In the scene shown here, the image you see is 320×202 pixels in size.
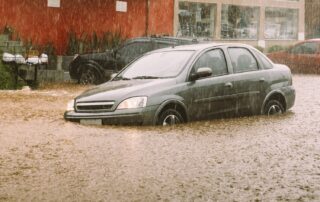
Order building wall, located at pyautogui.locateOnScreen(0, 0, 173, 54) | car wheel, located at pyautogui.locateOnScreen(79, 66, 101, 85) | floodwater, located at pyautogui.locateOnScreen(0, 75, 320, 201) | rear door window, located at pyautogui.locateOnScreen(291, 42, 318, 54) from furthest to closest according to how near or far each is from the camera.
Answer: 1. rear door window, located at pyautogui.locateOnScreen(291, 42, 318, 54)
2. building wall, located at pyautogui.locateOnScreen(0, 0, 173, 54)
3. car wheel, located at pyautogui.locateOnScreen(79, 66, 101, 85)
4. floodwater, located at pyautogui.locateOnScreen(0, 75, 320, 201)

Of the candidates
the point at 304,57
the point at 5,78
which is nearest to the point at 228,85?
the point at 5,78

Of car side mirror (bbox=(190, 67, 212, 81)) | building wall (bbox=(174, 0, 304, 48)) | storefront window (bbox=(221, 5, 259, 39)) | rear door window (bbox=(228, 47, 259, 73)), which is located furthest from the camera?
storefront window (bbox=(221, 5, 259, 39))

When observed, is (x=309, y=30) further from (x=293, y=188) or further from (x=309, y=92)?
(x=293, y=188)

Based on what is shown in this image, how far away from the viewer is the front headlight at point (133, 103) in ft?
36.3

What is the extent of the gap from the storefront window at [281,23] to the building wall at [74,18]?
10.5 metres

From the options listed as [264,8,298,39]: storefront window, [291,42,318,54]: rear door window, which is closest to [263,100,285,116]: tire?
[291,42,318,54]: rear door window

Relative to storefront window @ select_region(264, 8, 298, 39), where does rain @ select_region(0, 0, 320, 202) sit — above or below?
below

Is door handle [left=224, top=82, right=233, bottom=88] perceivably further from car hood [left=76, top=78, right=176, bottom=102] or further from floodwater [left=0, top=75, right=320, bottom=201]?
car hood [left=76, top=78, right=176, bottom=102]

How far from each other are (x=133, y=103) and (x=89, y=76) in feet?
37.7

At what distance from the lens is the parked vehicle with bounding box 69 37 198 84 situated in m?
20.7

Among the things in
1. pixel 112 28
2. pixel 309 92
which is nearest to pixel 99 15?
pixel 112 28

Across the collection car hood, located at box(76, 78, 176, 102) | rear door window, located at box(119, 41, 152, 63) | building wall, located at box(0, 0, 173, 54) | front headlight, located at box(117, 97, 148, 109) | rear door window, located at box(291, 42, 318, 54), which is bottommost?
front headlight, located at box(117, 97, 148, 109)

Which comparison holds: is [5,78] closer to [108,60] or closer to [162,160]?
[108,60]

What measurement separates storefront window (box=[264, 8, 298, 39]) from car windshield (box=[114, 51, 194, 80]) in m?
26.9
